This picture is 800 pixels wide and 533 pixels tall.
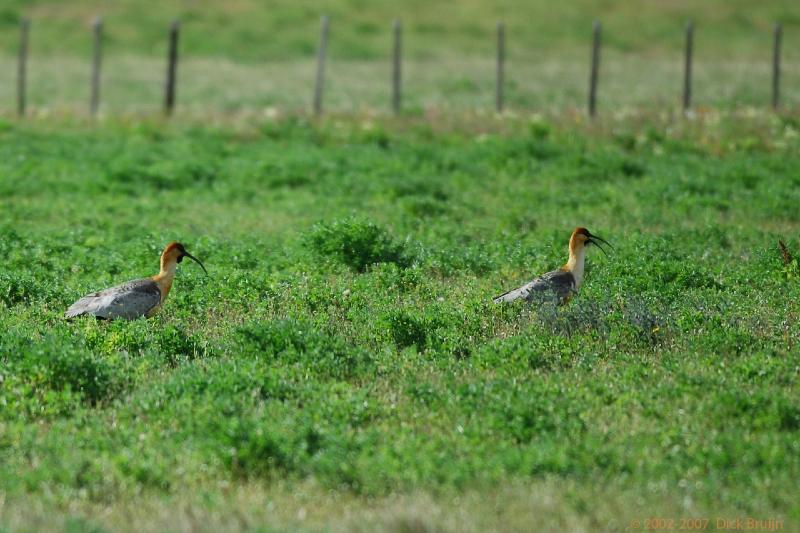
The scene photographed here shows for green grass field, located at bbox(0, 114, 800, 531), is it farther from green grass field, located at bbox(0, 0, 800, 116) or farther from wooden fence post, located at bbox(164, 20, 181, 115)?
green grass field, located at bbox(0, 0, 800, 116)

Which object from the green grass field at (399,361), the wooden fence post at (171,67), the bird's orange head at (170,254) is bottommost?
the green grass field at (399,361)

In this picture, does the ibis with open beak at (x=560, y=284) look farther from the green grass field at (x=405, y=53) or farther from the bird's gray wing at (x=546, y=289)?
the green grass field at (x=405, y=53)

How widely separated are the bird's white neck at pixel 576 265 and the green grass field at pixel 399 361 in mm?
162

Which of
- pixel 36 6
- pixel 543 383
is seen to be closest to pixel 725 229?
pixel 543 383

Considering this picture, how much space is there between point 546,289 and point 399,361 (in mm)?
2118

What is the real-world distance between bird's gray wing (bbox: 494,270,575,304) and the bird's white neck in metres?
0.13

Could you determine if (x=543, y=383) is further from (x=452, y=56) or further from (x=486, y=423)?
(x=452, y=56)

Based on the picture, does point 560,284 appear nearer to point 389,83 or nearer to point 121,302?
point 121,302

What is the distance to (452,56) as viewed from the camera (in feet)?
138

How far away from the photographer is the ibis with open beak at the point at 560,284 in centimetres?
1022

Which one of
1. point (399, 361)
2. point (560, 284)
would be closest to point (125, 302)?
point (399, 361)

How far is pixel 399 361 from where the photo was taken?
8805mm

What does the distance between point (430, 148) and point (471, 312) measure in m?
10.9

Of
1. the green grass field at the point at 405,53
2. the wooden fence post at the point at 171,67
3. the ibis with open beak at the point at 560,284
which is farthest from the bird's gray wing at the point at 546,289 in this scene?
the wooden fence post at the point at 171,67
